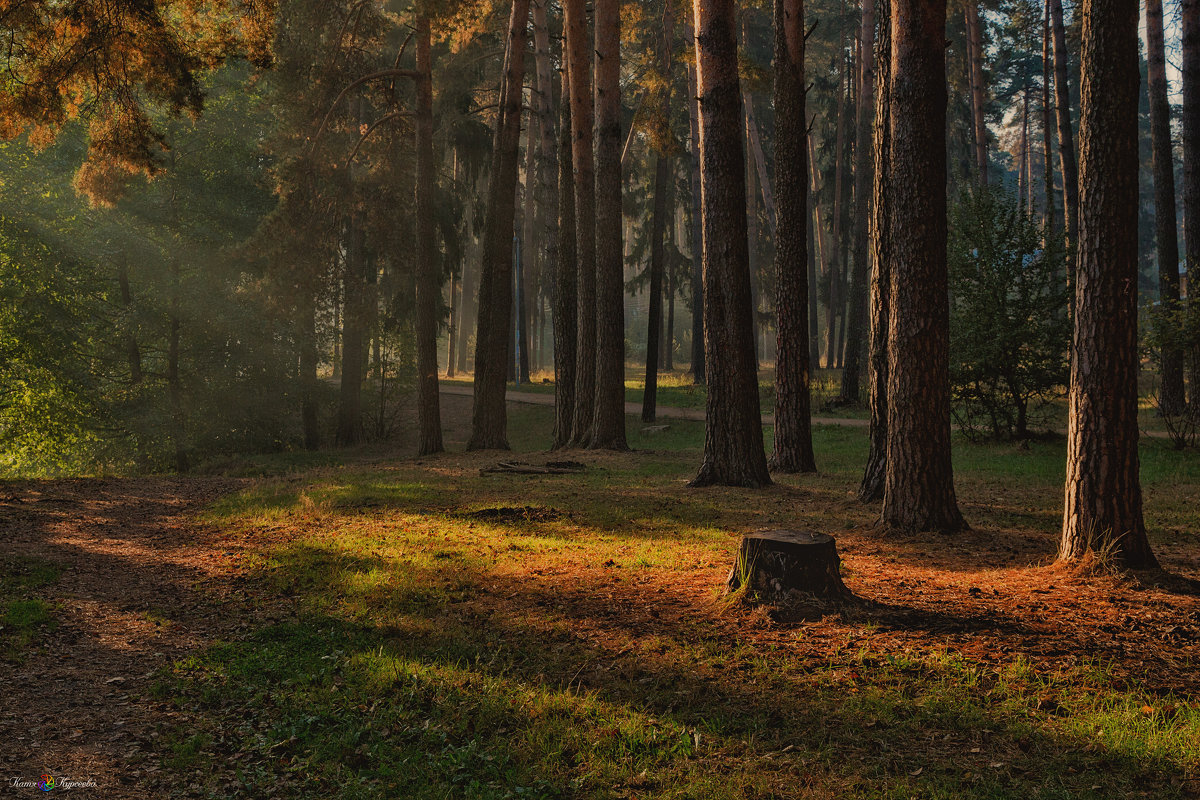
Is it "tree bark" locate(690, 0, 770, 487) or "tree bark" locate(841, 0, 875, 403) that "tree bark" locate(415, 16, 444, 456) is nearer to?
"tree bark" locate(690, 0, 770, 487)

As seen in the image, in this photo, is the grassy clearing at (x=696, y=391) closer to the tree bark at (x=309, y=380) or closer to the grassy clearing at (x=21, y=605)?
the tree bark at (x=309, y=380)

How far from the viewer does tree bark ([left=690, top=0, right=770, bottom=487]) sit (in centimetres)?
1029

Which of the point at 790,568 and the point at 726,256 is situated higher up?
the point at 726,256

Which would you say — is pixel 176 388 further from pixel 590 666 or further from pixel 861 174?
pixel 590 666

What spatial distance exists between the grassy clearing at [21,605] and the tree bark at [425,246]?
9924mm

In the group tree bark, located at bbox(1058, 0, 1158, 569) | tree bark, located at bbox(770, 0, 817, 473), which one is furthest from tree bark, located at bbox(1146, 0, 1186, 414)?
tree bark, located at bbox(1058, 0, 1158, 569)

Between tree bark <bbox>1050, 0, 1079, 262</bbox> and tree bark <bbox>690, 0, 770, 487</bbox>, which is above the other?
tree bark <bbox>1050, 0, 1079, 262</bbox>

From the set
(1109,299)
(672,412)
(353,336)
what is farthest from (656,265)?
(1109,299)

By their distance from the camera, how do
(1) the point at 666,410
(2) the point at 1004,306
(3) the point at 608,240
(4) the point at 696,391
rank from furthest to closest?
(4) the point at 696,391, (1) the point at 666,410, (3) the point at 608,240, (2) the point at 1004,306

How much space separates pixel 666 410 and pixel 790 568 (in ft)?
63.1

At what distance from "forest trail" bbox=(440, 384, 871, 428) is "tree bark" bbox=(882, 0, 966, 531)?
6921 millimetres

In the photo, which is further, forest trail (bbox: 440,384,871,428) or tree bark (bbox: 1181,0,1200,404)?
forest trail (bbox: 440,384,871,428)

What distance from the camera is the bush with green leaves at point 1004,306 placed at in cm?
1452

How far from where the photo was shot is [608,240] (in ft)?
49.9
